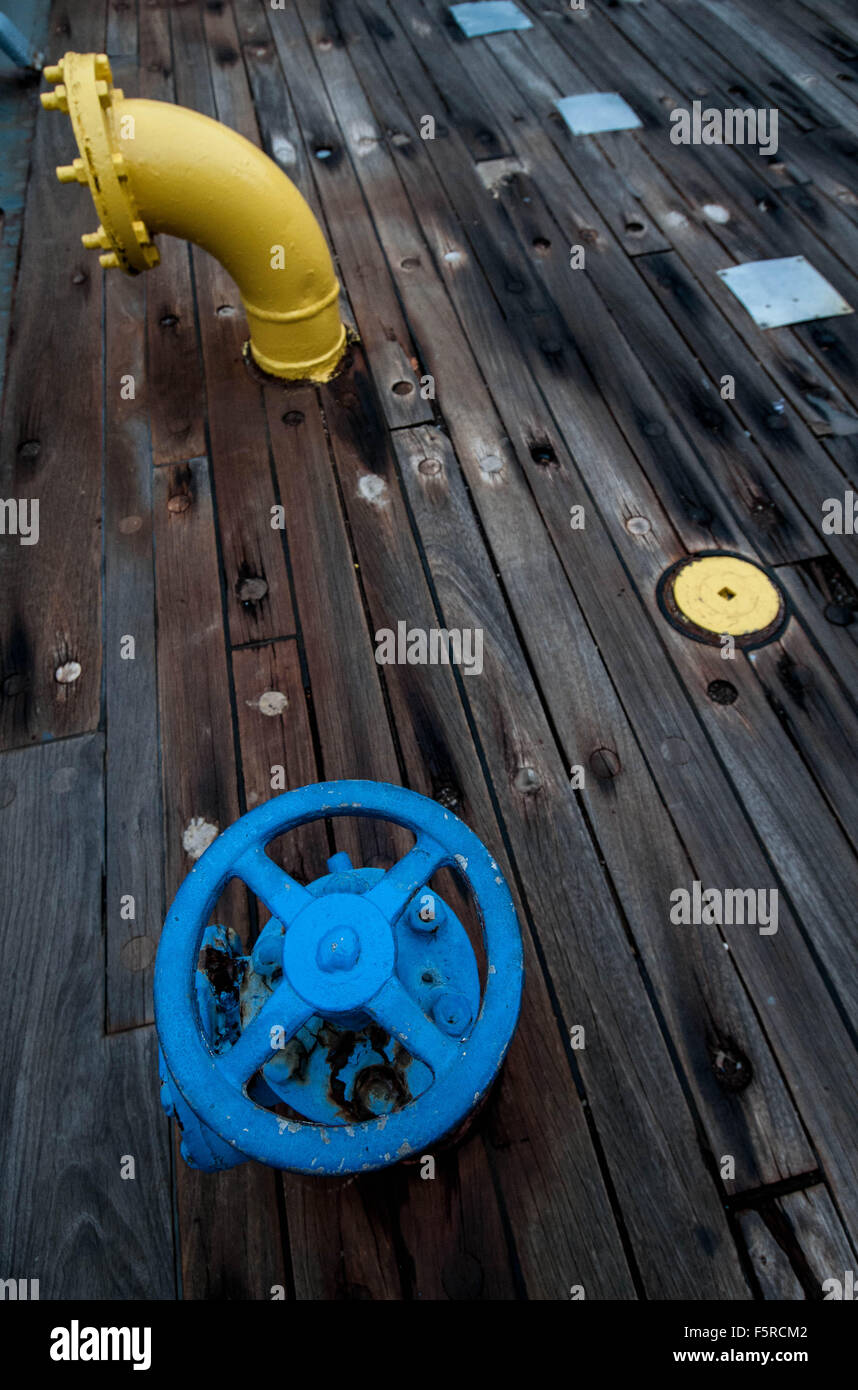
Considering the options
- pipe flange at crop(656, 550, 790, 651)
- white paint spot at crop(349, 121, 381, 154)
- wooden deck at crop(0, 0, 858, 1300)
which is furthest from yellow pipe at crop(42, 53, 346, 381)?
pipe flange at crop(656, 550, 790, 651)

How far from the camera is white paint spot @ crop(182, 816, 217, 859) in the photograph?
5.69 ft

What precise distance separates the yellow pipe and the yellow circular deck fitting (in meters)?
1.33

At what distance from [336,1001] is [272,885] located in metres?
0.20

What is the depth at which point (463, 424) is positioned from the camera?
2445 mm

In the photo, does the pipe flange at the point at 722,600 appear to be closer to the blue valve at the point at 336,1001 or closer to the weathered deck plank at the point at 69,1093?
the blue valve at the point at 336,1001

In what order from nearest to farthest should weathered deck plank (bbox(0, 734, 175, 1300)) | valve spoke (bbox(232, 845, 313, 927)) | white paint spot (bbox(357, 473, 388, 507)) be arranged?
valve spoke (bbox(232, 845, 313, 927)), weathered deck plank (bbox(0, 734, 175, 1300)), white paint spot (bbox(357, 473, 388, 507))

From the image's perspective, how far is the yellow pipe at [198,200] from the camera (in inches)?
80.6

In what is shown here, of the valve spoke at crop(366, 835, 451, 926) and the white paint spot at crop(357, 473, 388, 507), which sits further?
the white paint spot at crop(357, 473, 388, 507)

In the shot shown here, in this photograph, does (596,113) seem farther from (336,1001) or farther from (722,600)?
(336,1001)

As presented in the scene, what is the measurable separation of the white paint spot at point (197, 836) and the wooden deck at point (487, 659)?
3cm

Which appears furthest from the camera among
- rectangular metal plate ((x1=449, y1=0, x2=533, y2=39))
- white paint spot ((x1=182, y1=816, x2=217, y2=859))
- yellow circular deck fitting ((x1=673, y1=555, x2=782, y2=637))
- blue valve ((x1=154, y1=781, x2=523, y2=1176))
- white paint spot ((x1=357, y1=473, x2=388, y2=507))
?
rectangular metal plate ((x1=449, y1=0, x2=533, y2=39))

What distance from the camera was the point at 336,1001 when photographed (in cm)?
106

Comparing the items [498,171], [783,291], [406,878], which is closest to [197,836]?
[406,878]

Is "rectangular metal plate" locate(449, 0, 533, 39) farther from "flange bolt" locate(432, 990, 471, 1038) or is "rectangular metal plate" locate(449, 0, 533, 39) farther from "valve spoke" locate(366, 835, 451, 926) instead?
"flange bolt" locate(432, 990, 471, 1038)
